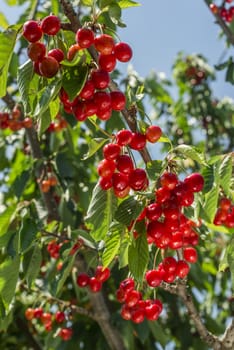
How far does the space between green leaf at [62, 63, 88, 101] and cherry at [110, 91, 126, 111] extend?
13 cm

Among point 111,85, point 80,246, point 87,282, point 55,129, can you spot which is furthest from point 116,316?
point 111,85

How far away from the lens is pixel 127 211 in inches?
64.9

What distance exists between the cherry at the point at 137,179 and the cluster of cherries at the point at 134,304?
24.0 inches

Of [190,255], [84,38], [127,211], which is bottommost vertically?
[190,255]

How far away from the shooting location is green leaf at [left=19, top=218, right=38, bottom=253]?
2401 mm

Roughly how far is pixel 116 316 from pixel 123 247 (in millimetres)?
1716

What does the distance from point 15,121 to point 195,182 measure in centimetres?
239

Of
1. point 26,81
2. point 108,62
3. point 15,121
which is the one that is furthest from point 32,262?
point 15,121

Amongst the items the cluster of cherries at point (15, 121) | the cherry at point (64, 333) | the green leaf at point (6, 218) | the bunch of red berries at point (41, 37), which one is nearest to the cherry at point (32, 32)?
the bunch of red berries at point (41, 37)

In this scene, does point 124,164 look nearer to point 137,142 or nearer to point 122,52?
point 137,142

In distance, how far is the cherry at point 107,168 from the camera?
5.39 feet

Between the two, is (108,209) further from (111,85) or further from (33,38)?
(33,38)

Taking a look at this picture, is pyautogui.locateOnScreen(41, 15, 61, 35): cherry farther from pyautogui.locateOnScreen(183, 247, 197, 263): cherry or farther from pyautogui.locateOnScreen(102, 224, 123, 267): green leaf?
pyautogui.locateOnScreen(183, 247, 197, 263): cherry

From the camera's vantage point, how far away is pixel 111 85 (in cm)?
169
